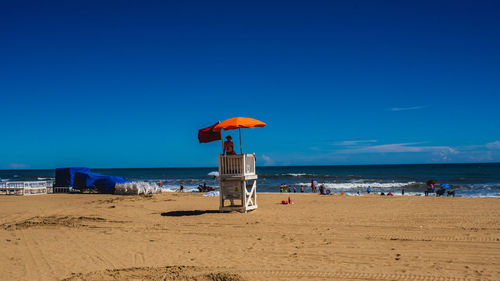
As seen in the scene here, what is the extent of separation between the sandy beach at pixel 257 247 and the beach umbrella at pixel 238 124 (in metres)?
2.92

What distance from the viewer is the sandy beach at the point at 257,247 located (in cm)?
556

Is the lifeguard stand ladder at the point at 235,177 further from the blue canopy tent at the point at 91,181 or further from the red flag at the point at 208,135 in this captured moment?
the blue canopy tent at the point at 91,181

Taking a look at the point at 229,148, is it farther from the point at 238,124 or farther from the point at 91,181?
the point at 91,181

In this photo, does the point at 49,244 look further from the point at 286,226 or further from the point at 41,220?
the point at 286,226

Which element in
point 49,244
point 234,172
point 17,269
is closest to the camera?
point 17,269

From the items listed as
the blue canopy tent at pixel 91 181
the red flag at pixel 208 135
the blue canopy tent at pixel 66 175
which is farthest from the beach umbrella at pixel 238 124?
the blue canopy tent at pixel 66 175

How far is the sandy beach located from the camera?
18.2ft

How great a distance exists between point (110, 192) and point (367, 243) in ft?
69.2

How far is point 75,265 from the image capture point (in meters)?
6.16

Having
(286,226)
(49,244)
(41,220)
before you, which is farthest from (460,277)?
(41,220)

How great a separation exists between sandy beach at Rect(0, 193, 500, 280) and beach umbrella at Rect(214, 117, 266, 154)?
2.92 meters

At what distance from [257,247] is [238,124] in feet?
17.5

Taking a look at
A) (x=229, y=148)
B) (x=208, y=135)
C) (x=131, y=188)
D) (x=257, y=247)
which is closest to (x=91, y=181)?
(x=131, y=188)

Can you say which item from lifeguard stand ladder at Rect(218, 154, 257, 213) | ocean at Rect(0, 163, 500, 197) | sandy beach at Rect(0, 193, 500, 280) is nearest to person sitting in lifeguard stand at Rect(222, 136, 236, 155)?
lifeguard stand ladder at Rect(218, 154, 257, 213)
